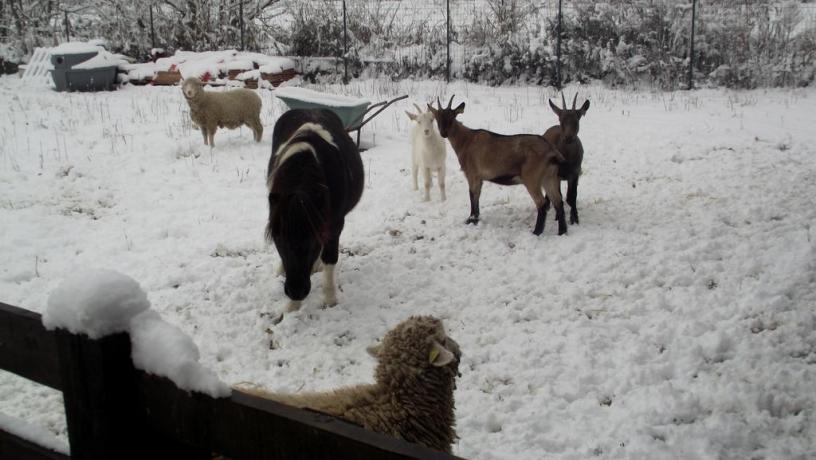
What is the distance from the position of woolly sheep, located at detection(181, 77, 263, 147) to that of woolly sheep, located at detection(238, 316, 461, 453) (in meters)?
8.93

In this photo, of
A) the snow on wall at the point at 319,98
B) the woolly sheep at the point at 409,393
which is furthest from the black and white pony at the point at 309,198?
the snow on wall at the point at 319,98

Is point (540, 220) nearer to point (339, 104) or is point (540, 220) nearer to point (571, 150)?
point (571, 150)

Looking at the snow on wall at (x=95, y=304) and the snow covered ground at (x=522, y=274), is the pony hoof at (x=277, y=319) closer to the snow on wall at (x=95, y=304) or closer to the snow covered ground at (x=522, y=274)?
the snow covered ground at (x=522, y=274)

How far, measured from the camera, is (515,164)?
7270 mm

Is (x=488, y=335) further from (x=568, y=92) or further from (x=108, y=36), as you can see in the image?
(x=108, y=36)

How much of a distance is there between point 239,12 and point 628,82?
11.7m

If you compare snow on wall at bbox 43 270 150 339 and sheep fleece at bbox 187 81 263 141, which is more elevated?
sheep fleece at bbox 187 81 263 141

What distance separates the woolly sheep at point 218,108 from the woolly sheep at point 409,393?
8933 mm

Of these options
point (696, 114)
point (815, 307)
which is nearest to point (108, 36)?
point (696, 114)

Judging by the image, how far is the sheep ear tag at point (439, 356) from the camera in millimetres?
2695

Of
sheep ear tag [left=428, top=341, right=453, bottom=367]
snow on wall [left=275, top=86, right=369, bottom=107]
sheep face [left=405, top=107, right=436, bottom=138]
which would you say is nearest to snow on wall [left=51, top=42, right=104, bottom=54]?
snow on wall [left=275, top=86, right=369, bottom=107]

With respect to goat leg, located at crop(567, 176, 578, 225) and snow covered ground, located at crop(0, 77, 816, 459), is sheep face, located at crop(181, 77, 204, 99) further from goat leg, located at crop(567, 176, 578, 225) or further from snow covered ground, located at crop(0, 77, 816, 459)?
goat leg, located at crop(567, 176, 578, 225)

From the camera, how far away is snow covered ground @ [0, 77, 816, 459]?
4.04m

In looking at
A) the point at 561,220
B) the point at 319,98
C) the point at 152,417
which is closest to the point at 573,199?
the point at 561,220
